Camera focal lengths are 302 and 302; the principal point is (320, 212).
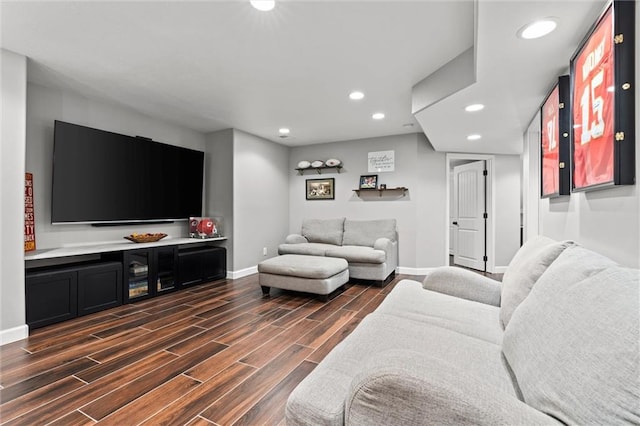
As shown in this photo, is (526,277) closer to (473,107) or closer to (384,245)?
(473,107)

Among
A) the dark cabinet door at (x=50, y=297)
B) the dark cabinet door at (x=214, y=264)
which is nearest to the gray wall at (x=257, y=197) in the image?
the dark cabinet door at (x=214, y=264)

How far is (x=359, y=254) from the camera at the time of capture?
444 centimetres

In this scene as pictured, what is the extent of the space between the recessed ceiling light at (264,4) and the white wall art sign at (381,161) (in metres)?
3.73

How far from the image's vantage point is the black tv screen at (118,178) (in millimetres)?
3285

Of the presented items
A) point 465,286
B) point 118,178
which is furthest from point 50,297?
point 465,286

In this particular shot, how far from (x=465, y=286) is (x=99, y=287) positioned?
3.60 meters

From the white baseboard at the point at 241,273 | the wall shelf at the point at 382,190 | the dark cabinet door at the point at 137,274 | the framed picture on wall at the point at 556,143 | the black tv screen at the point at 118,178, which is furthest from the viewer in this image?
the wall shelf at the point at 382,190

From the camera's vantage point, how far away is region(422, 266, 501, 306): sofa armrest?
205 cm

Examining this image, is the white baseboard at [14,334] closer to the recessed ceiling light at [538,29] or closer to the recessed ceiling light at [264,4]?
the recessed ceiling light at [264,4]

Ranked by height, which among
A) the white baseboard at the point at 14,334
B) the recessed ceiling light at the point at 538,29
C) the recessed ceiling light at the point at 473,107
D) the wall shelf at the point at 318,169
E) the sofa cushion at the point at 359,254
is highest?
the recessed ceiling light at the point at 473,107

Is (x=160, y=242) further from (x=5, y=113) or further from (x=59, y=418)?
(x=59, y=418)

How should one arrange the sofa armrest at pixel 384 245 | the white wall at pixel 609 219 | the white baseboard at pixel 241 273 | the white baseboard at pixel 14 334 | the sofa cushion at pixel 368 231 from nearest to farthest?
the white wall at pixel 609 219 → the white baseboard at pixel 14 334 → the sofa armrest at pixel 384 245 → the white baseboard at pixel 241 273 → the sofa cushion at pixel 368 231

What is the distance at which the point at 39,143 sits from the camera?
10.6ft

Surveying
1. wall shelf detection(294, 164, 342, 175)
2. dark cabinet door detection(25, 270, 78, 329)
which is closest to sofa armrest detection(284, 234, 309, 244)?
wall shelf detection(294, 164, 342, 175)
